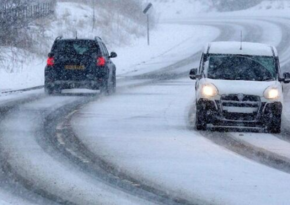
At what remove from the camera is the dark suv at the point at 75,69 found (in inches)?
981

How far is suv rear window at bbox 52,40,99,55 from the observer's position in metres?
25.1

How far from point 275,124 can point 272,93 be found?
577 mm

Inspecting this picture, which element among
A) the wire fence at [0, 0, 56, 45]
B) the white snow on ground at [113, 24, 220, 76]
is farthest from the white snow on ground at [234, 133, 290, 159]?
the white snow on ground at [113, 24, 220, 76]

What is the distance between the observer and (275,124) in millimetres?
16844

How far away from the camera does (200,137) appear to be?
15867 millimetres

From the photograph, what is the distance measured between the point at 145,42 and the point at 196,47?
300 cm

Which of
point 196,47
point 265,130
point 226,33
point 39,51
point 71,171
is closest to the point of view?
point 71,171

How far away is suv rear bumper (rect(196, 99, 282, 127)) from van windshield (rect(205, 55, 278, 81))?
2.74 feet

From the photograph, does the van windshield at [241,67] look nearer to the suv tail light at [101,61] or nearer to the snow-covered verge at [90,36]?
the suv tail light at [101,61]

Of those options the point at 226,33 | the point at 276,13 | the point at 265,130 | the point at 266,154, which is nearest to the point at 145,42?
the point at 226,33

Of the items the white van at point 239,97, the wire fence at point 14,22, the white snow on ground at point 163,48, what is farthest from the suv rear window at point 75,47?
the white snow on ground at point 163,48

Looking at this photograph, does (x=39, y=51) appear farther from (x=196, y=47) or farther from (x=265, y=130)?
(x=265, y=130)

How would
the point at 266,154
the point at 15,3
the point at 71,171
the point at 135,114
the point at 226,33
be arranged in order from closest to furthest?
the point at 71,171
the point at 266,154
the point at 135,114
the point at 15,3
the point at 226,33

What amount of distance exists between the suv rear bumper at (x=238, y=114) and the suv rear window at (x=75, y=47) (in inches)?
349
